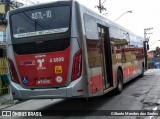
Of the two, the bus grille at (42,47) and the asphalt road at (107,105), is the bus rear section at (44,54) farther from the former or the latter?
the asphalt road at (107,105)

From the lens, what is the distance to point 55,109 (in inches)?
440

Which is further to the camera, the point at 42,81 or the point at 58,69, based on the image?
the point at 42,81

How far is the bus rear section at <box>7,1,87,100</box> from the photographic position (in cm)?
941

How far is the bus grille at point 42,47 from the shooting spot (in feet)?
31.3

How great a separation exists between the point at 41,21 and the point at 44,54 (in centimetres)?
98

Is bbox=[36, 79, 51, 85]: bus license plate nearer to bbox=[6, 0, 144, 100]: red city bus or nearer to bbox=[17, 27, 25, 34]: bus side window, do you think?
bbox=[6, 0, 144, 100]: red city bus

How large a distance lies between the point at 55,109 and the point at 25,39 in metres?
2.62

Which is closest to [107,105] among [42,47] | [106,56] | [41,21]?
[106,56]

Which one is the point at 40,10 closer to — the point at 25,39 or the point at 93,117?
the point at 25,39

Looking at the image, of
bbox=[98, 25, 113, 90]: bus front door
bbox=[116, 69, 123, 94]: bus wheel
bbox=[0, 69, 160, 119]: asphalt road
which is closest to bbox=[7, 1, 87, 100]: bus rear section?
bbox=[0, 69, 160, 119]: asphalt road

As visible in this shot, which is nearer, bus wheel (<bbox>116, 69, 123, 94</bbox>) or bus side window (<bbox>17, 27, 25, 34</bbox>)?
bus side window (<bbox>17, 27, 25, 34</bbox>)

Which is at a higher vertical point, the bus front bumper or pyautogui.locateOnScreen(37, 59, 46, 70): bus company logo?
pyautogui.locateOnScreen(37, 59, 46, 70): bus company logo

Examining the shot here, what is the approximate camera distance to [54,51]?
9633mm

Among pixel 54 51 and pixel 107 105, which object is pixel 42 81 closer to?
pixel 54 51
